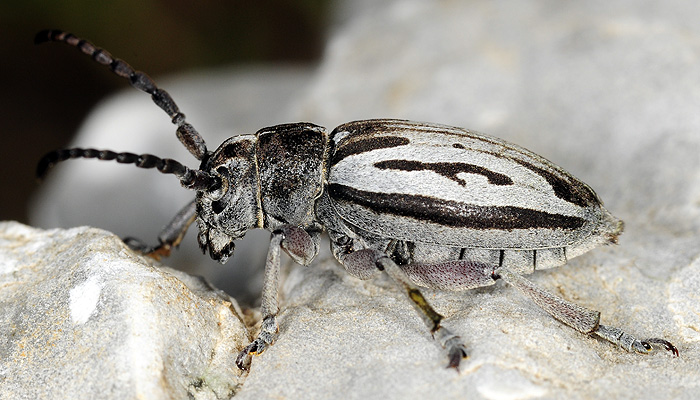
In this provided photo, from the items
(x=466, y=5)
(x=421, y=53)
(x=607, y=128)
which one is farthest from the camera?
(x=466, y=5)

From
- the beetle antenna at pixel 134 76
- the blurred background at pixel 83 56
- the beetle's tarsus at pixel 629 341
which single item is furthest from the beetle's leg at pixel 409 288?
the blurred background at pixel 83 56

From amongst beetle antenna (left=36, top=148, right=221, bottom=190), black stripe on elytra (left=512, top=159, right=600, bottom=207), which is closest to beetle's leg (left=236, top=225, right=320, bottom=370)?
beetle antenna (left=36, top=148, right=221, bottom=190)

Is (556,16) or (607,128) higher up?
(556,16)

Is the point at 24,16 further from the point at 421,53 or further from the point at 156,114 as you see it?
the point at 421,53

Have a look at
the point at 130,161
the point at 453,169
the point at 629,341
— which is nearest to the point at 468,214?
the point at 453,169

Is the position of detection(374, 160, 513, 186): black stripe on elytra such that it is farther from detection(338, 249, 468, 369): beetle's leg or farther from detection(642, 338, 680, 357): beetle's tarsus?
detection(642, 338, 680, 357): beetle's tarsus

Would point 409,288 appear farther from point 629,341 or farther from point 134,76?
point 134,76

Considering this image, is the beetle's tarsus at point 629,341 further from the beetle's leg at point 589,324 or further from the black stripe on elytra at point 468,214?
the black stripe on elytra at point 468,214

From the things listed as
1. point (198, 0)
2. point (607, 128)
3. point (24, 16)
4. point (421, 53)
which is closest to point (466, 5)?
point (421, 53)
